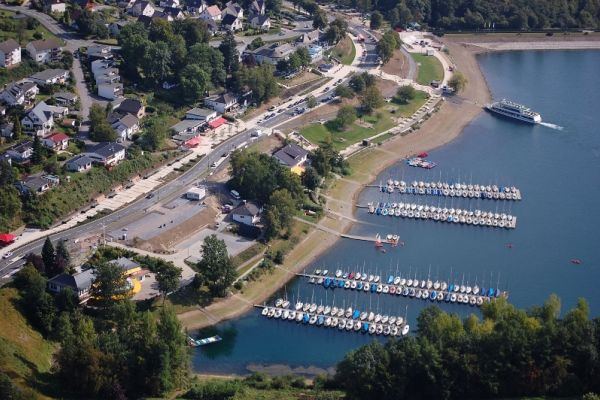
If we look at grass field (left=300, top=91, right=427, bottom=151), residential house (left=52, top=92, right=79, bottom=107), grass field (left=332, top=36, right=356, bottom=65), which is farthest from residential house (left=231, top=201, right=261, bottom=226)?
grass field (left=332, top=36, right=356, bottom=65)

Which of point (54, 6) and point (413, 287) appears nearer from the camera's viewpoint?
point (413, 287)

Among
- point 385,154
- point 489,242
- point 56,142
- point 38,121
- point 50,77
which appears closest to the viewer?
point 489,242

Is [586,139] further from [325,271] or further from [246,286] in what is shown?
[246,286]

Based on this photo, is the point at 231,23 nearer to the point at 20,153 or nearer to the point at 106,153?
the point at 106,153

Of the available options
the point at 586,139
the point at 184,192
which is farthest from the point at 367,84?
the point at 184,192

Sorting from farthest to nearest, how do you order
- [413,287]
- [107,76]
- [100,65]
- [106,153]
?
[100,65] < [107,76] < [106,153] < [413,287]

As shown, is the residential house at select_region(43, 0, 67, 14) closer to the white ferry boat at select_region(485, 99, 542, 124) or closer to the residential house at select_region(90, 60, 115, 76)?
the residential house at select_region(90, 60, 115, 76)

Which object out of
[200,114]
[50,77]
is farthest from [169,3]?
[50,77]
